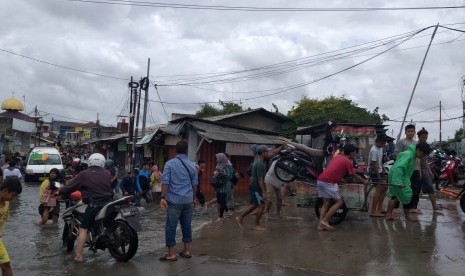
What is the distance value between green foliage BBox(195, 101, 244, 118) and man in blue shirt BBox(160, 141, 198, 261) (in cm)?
3619

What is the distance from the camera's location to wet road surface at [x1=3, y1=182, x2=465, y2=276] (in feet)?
20.5

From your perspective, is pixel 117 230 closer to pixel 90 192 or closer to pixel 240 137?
pixel 90 192

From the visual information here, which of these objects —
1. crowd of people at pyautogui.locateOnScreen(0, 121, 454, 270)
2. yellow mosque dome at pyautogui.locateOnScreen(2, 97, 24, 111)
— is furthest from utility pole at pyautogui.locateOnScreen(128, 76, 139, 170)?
yellow mosque dome at pyautogui.locateOnScreen(2, 97, 24, 111)

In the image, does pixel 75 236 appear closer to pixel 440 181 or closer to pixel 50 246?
pixel 50 246

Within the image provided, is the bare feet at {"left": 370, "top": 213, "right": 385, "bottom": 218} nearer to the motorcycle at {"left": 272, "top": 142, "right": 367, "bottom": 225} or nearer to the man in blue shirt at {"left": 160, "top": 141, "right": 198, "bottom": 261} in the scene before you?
the motorcycle at {"left": 272, "top": 142, "right": 367, "bottom": 225}

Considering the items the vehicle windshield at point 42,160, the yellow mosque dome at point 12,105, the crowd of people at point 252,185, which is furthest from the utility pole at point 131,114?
the yellow mosque dome at point 12,105

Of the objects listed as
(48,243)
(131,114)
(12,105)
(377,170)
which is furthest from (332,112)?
(12,105)

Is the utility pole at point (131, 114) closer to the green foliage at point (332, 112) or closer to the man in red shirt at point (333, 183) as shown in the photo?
the green foliage at point (332, 112)

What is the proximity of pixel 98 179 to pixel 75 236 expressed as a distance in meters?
1.11

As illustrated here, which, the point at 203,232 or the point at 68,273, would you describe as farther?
the point at 203,232

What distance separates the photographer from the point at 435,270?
19.7ft

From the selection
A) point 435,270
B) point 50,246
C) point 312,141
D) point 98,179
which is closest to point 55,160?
point 312,141

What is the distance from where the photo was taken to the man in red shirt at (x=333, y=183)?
8695 millimetres

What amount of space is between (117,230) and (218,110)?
38917 mm
